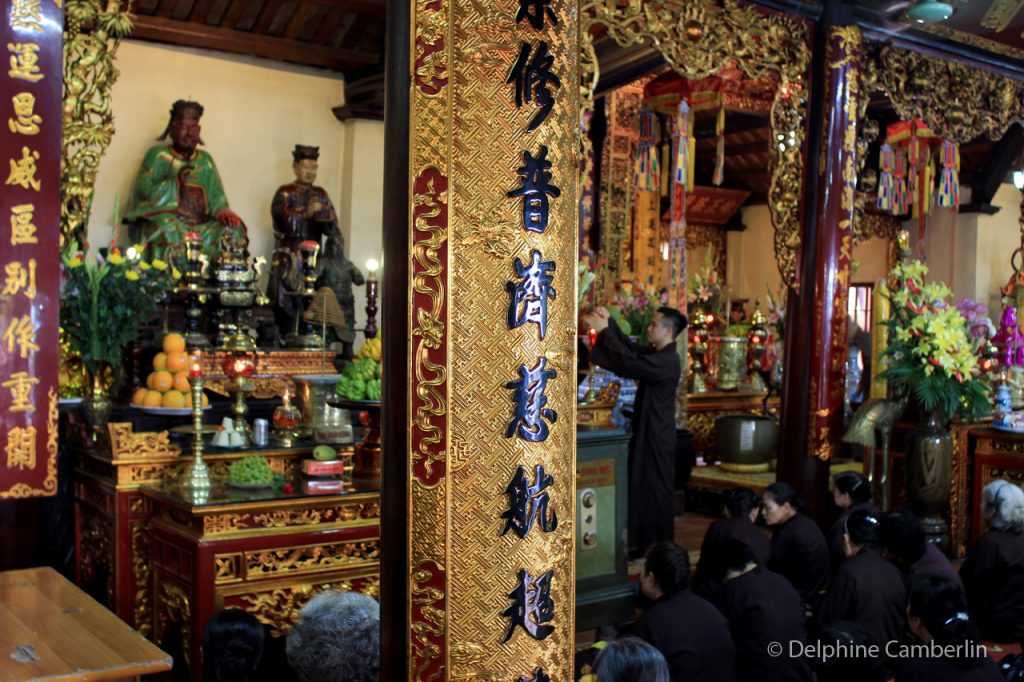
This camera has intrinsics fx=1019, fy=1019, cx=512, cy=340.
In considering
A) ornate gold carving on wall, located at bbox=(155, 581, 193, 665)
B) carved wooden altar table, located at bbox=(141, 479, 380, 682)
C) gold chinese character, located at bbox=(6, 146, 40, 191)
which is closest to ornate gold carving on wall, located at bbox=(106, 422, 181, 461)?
carved wooden altar table, located at bbox=(141, 479, 380, 682)

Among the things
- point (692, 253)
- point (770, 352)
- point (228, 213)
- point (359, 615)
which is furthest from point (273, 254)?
point (692, 253)

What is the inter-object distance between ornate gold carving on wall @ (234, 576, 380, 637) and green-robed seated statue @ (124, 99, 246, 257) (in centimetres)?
421

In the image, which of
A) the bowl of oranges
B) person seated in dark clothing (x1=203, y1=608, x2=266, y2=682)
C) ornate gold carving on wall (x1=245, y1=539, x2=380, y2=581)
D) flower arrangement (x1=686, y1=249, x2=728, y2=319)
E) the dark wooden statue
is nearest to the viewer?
person seated in dark clothing (x1=203, y1=608, x2=266, y2=682)

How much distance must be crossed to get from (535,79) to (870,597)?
2.11 metres

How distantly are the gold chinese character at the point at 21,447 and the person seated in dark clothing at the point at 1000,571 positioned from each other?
12.5 feet

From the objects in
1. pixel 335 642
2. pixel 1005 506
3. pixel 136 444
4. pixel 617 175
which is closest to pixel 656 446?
pixel 1005 506

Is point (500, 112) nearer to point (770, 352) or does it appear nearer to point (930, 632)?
point (930, 632)

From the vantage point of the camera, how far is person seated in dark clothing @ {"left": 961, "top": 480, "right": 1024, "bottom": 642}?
4168 millimetres

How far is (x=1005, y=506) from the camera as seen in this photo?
4227mm

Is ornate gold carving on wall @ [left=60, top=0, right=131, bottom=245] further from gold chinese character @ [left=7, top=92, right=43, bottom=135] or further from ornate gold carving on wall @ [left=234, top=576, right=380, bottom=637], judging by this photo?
ornate gold carving on wall @ [left=234, top=576, right=380, bottom=637]

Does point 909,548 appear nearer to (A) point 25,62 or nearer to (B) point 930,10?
(B) point 930,10

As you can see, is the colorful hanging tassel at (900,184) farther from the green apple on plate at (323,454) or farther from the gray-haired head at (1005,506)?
the green apple on plate at (323,454)

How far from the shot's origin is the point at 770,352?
9.16m

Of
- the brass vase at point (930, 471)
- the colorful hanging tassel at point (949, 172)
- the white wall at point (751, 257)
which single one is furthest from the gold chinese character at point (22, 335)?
the white wall at point (751, 257)
